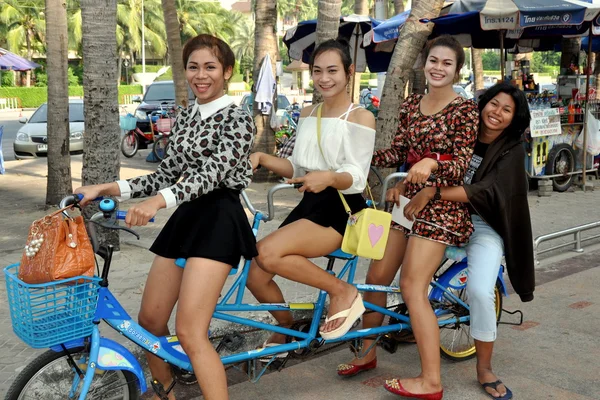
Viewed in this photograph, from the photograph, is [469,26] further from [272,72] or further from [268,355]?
[268,355]

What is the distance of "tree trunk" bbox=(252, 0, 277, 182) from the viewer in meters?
11.1

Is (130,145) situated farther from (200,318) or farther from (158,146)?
(200,318)

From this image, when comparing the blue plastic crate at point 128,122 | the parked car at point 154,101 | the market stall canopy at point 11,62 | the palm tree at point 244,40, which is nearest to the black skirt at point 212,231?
the market stall canopy at point 11,62

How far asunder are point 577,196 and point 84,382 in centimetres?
944

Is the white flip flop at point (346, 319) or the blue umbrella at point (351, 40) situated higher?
the blue umbrella at point (351, 40)

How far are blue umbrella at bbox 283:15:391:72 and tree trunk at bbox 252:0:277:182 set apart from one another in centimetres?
269

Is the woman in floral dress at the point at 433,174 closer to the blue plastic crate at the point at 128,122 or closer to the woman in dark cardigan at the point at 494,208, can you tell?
the woman in dark cardigan at the point at 494,208

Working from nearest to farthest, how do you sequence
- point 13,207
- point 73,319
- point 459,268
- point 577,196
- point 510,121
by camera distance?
point 73,319, point 510,121, point 459,268, point 13,207, point 577,196

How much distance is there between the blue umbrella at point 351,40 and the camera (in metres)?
14.0

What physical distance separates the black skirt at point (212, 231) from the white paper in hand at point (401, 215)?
3.38 feet

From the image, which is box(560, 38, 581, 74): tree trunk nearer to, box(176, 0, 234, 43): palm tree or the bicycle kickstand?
the bicycle kickstand

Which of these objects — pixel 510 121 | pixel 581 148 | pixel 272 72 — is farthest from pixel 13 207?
pixel 581 148

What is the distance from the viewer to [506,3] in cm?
1011

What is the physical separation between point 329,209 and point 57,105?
6.70m
